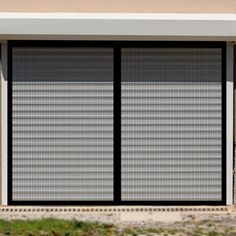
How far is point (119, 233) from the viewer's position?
1133 centimetres

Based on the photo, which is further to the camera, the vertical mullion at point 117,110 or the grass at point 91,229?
the vertical mullion at point 117,110

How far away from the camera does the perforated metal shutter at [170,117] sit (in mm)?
13625

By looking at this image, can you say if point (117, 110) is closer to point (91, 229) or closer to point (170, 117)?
point (170, 117)

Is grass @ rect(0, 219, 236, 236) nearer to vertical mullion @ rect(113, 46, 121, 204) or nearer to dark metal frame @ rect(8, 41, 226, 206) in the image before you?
dark metal frame @ rect(8, 41, 226, 206)

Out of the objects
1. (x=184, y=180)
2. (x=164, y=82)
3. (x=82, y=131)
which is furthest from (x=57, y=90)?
(x=184, y=180)
